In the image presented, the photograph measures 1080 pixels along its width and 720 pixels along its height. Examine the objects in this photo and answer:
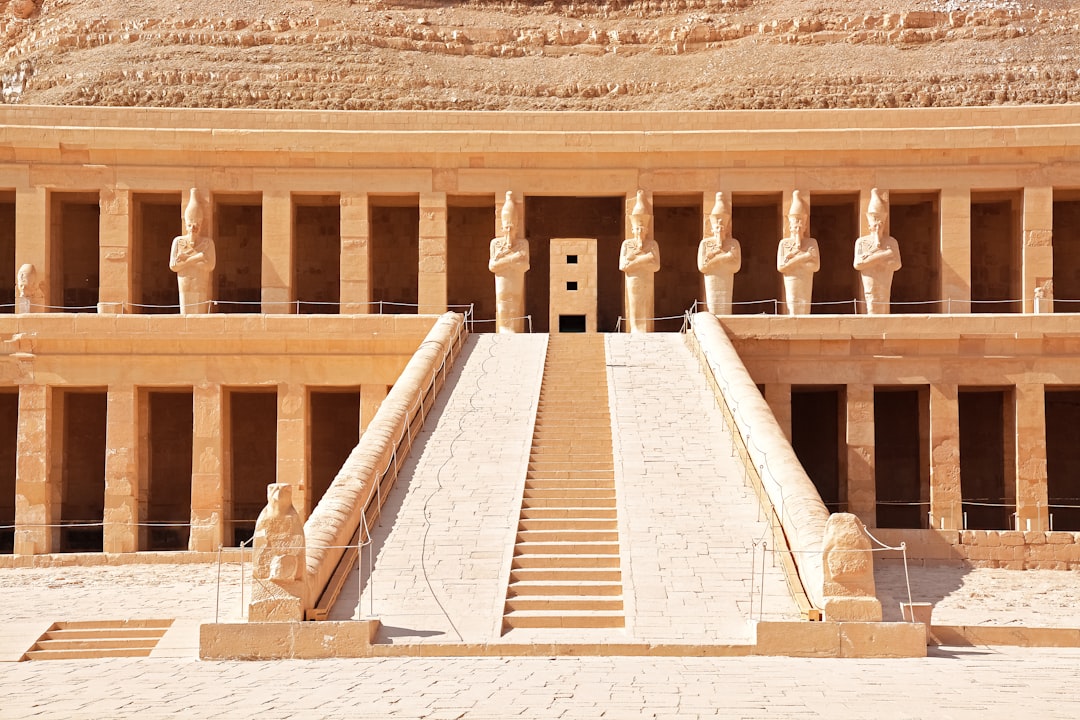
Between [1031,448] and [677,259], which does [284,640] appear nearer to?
[1031,448]

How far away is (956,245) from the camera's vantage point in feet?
93.9

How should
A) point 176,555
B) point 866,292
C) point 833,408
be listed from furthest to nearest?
point 833,408, point 866,292, point 176,555

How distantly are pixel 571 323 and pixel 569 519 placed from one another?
13218 mm

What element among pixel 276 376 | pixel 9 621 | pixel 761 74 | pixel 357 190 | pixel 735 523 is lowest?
pixel 9 621

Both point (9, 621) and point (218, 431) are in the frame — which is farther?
point (218, 431)

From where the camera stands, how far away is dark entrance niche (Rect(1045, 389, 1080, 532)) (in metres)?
28.8

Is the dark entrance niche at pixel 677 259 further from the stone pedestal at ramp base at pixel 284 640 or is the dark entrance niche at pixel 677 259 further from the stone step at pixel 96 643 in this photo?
the stone pedestal at ramp base at pixel 284 640

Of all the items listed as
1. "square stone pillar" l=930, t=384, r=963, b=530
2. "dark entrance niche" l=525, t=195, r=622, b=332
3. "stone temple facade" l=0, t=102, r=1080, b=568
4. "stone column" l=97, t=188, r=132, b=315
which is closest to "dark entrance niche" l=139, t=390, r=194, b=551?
"stone temple facade" l=0, t=102, r=1080, b=568

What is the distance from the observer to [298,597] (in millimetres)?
14391

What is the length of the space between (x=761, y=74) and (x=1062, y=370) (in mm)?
13625

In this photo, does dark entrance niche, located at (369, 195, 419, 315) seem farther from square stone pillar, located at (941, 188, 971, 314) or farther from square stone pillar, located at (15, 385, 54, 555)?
square stone pillar, located at (941, 188, 971, 314)

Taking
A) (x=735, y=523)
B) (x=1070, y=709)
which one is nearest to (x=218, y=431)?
(x=735, y=523)

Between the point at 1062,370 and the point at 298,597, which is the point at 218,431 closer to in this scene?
the point at 298,597

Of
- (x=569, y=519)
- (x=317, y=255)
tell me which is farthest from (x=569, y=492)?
(x=317, y=255)
